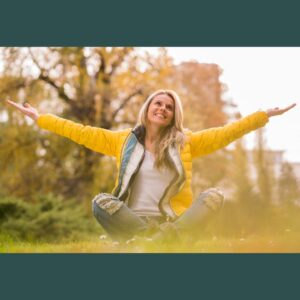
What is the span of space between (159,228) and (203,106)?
128 inches

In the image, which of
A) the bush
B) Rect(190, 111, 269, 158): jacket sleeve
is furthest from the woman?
the bush

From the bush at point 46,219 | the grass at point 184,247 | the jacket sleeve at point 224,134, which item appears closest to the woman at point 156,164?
the jacket sleeve at point 224,134

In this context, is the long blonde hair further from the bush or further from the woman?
the bush

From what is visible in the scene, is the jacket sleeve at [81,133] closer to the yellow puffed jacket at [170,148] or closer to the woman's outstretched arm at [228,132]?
the yellow puffed jacket at [170,148]

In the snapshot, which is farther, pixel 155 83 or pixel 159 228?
pixel 155 83

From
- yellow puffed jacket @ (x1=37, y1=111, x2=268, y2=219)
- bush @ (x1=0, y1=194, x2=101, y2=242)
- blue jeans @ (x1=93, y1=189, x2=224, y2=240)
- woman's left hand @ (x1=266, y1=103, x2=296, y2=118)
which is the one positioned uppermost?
woman's left hand @ (x1=266, y1=103, x2=296, y2=118)

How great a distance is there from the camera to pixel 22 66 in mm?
6984

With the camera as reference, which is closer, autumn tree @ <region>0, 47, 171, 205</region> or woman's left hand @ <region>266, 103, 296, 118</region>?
woman's left hand @ <region>266, 103, 296, 118</region>

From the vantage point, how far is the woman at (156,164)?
13.6 feet

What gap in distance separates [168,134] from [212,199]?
54 cm

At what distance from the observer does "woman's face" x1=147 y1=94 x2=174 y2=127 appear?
14.0 feet

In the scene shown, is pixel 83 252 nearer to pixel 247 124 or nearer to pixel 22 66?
pixel 247 124

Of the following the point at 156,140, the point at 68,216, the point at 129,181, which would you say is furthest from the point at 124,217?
the point at 68,216

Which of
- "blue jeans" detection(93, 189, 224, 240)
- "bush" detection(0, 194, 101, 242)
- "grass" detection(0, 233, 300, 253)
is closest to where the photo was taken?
"grass" detection(0, 233, 300, 253)
